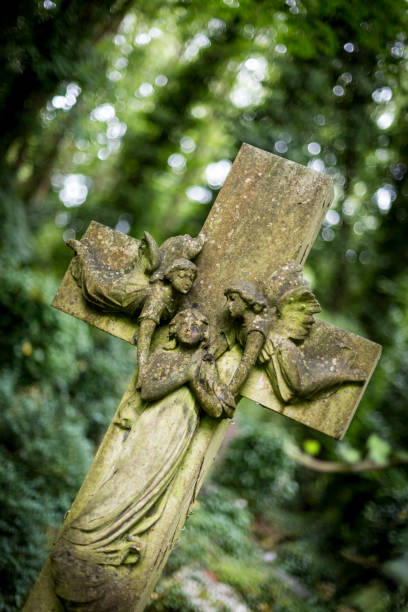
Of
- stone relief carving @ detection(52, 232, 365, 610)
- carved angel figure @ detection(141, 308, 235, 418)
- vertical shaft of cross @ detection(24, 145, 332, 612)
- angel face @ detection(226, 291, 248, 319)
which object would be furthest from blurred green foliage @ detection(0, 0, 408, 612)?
angel face @ detection(226, 291, 248, 319)

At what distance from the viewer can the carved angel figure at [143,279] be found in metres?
2.79

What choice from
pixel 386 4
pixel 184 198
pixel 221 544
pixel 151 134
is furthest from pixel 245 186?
pixel 184 198

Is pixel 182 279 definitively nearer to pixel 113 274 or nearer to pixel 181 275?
pixel 181 275

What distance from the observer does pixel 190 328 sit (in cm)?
274

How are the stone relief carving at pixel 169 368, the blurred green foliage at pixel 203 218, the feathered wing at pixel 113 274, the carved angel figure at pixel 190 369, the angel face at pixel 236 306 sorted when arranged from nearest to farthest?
the stone relief carving at pixel 169 368 < the carved angel figure at pixel 190 369 < the angel face at pixel 236 306 < the feathered wing at pixel 113 274 < the blurred green foliage at pixel 203 218

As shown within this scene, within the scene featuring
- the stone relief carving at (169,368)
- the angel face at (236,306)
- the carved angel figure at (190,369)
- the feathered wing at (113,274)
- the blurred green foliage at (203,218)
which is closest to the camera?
the stone relief carving at (169,368)

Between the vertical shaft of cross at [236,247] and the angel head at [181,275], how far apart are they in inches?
7.7

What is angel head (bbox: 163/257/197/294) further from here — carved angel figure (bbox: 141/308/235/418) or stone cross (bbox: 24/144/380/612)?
carved angel figure (bbox: 141/308/235/418)

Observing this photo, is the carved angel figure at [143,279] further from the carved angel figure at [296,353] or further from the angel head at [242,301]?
the carved angel figure at [296,353]

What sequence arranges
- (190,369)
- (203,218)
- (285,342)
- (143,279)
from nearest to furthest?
1. (190,369)
2. (285,342)
3. (143,279)
4. (203,218)

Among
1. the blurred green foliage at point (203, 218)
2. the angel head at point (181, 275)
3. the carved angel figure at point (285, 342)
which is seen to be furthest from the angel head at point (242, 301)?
the blurred green foliage at point (203, 218)

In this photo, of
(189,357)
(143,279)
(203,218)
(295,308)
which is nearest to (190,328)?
(189,357)

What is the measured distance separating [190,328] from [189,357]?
0.15 m

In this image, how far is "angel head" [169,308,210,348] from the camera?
273 cm
